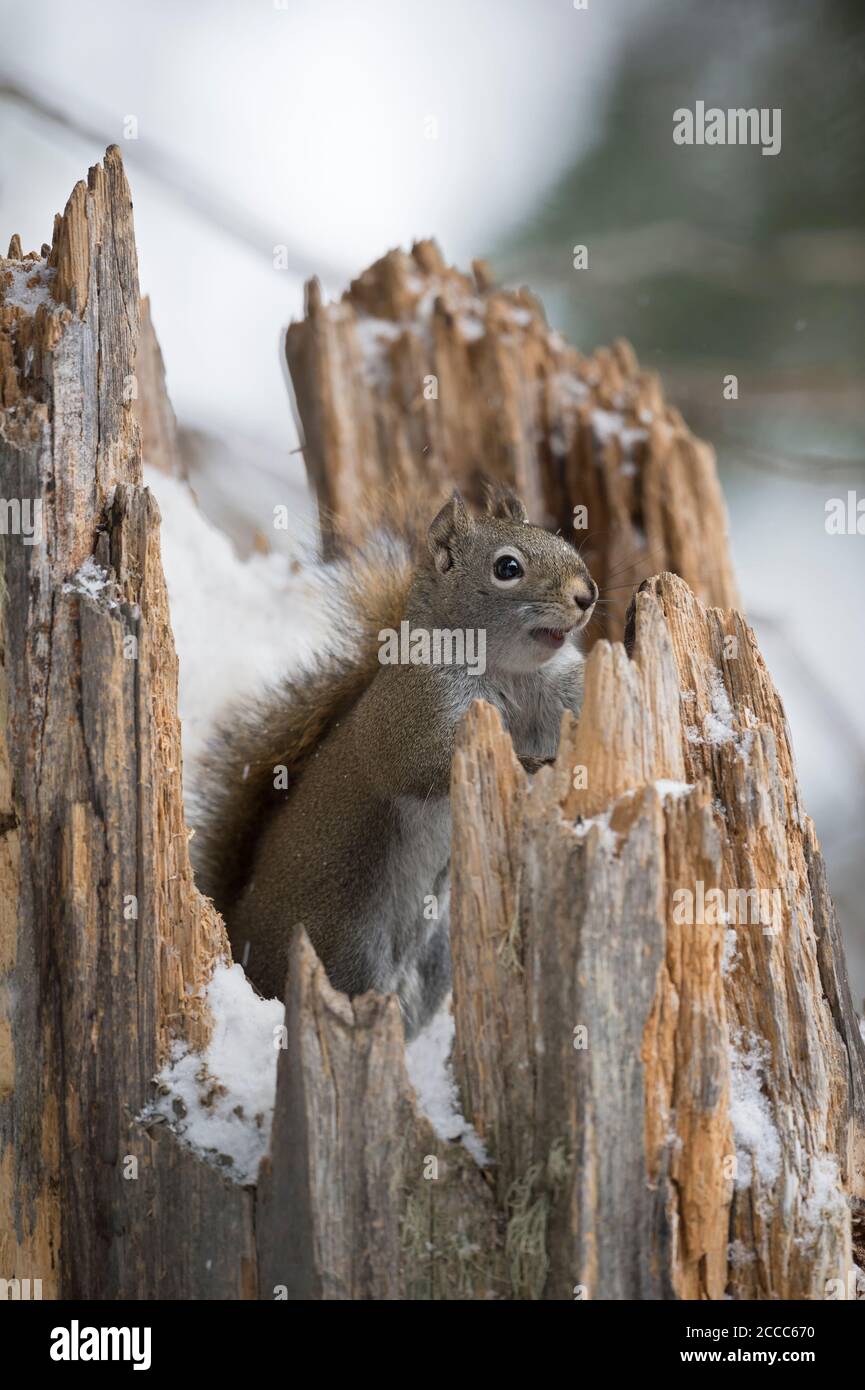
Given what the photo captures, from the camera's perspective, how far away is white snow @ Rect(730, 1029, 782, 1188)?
1227mm

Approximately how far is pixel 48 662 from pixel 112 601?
0.09m

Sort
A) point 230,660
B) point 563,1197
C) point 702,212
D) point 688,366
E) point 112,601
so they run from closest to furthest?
1. point 563,1197
2. point 112,601
3. point 230,660
4. point 702,212
5. point 688,366

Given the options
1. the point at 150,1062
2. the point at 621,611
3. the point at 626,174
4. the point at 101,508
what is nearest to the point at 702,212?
the point at 626,174

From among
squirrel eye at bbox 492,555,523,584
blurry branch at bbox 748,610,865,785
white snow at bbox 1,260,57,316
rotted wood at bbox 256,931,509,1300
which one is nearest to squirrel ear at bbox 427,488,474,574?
squirrel eye at bbox 492,555,523,584

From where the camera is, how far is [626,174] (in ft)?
9.83

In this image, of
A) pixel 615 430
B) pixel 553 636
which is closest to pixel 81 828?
pixel 553 636

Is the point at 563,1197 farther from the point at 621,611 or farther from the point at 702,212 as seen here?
the point at 702,212

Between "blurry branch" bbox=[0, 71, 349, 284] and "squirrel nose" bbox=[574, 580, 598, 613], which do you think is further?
"blurry branch" bbox=[0, 71, 349, 284]

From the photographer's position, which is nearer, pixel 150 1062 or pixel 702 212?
pixel 150 1062

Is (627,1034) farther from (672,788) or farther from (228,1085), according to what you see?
(228,1085)

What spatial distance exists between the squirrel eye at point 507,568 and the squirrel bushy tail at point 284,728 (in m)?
0.28
